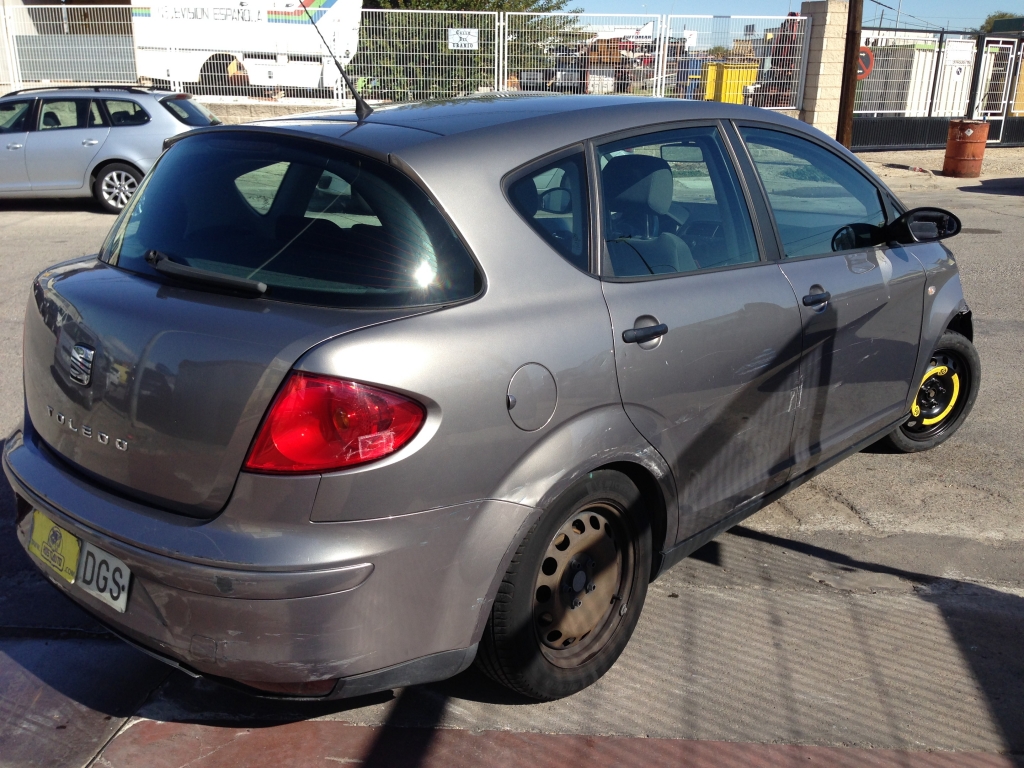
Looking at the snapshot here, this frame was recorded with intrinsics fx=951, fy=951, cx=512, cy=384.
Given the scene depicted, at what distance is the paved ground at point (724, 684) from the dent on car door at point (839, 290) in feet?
1.68

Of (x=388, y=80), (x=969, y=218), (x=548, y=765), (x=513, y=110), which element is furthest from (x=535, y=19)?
(x=548, y=765)

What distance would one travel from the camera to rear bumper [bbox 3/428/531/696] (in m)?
2.28

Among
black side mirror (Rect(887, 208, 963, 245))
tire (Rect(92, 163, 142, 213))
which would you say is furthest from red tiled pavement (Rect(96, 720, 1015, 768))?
tire (Rect(92, 163, 142, 213))

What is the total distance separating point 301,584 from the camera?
2.26 metres

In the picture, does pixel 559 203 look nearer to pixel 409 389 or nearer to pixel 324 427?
pixel 409 389

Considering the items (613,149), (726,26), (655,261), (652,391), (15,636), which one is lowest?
(15,636)

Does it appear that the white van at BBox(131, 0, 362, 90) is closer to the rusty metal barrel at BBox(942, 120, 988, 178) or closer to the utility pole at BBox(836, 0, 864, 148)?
the utility pole at BBox(836, 0, 864, 148)

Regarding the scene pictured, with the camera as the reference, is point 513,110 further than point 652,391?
Yes

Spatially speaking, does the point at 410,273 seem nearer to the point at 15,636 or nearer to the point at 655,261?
the point at 655,261

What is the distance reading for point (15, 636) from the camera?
3.30 meters

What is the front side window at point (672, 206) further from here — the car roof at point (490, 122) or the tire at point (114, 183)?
the tire at point (114, 183)

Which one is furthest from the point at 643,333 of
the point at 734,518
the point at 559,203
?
the point at 734,518

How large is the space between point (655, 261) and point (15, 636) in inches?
99.9

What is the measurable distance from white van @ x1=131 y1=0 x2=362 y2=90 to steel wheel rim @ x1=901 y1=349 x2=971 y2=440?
17012 mm
